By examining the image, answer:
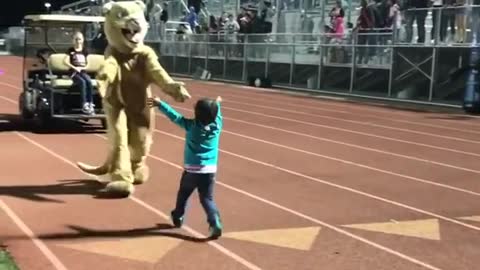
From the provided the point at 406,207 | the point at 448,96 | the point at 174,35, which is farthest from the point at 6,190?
the point at 174,35

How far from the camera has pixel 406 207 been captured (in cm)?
839

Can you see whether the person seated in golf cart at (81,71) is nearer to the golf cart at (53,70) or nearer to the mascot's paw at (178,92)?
the golf cart at (53,70)

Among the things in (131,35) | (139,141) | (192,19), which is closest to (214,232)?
(139,141)

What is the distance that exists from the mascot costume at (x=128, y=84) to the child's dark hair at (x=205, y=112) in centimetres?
217

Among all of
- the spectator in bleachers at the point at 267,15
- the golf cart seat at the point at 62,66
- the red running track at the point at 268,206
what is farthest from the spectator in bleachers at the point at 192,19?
the red running track at the point at 268,206

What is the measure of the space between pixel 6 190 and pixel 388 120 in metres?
11.0

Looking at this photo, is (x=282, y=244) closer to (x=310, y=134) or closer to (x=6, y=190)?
(x=6, y=190)

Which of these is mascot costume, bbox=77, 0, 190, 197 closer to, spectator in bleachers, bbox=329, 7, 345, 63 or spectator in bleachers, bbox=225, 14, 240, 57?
spectator in bleachers, bbox=329, 7, 345, 63

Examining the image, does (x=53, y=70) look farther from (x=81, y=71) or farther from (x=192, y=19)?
(x=192, y=19)

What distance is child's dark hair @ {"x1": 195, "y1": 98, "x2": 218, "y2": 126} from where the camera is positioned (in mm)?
6992

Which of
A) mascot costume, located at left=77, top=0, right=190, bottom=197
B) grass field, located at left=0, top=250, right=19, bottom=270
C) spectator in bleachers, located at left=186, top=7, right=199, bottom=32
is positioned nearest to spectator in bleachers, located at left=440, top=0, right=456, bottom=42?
mascot costume, located at left=77, top=0, right=190, bottom=197

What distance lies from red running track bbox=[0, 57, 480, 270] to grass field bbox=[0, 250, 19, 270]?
84 millimetres

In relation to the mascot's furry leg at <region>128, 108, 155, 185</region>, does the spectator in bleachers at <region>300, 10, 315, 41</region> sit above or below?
above

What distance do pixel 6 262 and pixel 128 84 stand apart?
3721mm
